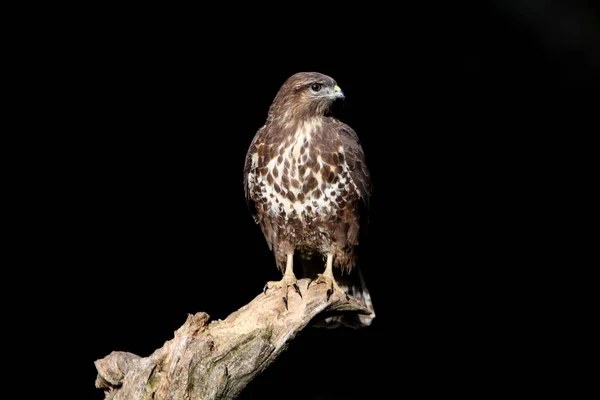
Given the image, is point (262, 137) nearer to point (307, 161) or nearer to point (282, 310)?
point (307, 161)

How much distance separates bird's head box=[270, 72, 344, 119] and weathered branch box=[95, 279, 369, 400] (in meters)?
1.02

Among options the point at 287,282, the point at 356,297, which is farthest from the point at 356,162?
the point at 356,297

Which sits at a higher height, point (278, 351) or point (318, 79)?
point (318, 79)

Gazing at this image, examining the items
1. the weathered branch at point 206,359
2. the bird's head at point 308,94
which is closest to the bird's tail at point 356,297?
the weathered branch at point 206,359

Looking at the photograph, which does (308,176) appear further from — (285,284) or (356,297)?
(356,297)

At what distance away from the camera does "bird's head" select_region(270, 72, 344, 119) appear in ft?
12.9

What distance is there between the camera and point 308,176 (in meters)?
3.88

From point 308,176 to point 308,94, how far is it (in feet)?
1.42

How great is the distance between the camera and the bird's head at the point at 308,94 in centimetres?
394

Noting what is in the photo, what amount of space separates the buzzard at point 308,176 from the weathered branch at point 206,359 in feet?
0.74

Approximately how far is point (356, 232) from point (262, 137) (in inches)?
28.1

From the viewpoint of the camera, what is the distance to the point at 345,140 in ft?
13.2

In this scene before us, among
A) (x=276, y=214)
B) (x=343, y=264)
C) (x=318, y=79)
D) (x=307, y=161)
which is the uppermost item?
(x=318, y=79)

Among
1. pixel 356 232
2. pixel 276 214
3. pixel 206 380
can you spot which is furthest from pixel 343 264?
pixel 206 380
